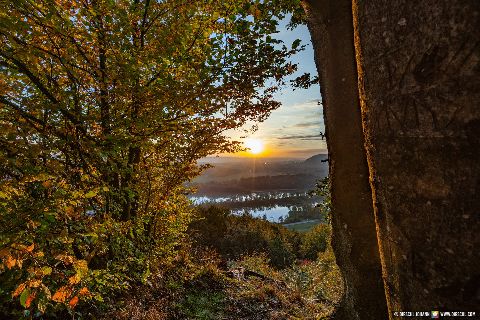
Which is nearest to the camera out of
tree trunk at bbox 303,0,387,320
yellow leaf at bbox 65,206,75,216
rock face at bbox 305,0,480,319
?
rock face at bbox 305,0,480,319

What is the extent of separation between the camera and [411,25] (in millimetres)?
713

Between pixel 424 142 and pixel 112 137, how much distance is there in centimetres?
330

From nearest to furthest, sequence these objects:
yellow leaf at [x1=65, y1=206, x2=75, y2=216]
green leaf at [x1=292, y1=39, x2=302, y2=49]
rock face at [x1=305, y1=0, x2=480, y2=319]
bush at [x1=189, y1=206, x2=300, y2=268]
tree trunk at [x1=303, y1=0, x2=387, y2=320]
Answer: rock face at [x1=305, y1=0, x2=480, y2=319] < yellow leaf at [x1=65, y1=206, x2=75, y2=216] < tree trunk at [x1=303, y1=0, x2=387, y2=320] < green leaf at [x1=292, y1=39, x2=302, y2=49] < bush at [x1=189, y1=206, x2=300, y2=268]

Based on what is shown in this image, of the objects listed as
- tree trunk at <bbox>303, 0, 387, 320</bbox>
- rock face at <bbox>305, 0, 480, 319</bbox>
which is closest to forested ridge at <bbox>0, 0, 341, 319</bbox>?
tree trunk at <bbox>303, 0, 387, 320</bbox>

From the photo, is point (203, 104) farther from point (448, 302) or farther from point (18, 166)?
point (448, 302)

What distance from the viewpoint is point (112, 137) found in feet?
11.1

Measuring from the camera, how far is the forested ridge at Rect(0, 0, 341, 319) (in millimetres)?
2904

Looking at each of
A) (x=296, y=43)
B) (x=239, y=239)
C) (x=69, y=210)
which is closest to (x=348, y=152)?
(x=296, y=43)

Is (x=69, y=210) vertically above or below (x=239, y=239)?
above

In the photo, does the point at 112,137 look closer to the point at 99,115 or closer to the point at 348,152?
the point at 99,115

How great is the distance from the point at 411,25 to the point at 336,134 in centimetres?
254

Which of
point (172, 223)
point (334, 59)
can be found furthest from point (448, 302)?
point (172, 223)

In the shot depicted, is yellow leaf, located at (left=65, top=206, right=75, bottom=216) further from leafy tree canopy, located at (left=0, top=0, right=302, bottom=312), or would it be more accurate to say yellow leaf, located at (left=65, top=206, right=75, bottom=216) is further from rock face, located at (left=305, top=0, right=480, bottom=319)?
rock face, located at (left=305, top=0, right=480, bottom=319)

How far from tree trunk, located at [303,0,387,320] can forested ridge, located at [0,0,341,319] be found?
124cm
